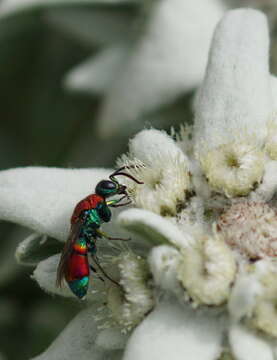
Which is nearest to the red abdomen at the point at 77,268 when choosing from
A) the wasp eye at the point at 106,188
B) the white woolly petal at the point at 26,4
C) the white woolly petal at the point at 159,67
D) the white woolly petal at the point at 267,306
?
the wasp eye at the point at 106,188

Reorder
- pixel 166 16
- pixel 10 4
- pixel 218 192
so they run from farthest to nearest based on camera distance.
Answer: pixel 10 4 < pixel 166 16 < pixel 218 192

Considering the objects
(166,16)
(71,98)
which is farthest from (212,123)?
(71,98)

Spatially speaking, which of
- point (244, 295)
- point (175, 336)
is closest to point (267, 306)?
point (244, 295)

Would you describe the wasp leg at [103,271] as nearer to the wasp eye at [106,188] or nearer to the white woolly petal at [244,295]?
the wasp eye at [106,188]

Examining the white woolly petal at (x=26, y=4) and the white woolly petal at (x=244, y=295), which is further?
the white woolly petal at (x=26, y=4)

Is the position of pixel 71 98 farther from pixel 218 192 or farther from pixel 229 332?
pixel 229 332

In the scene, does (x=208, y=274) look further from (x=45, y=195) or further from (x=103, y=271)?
(x=45, y=195)

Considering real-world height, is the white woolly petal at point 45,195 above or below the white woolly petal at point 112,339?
above
